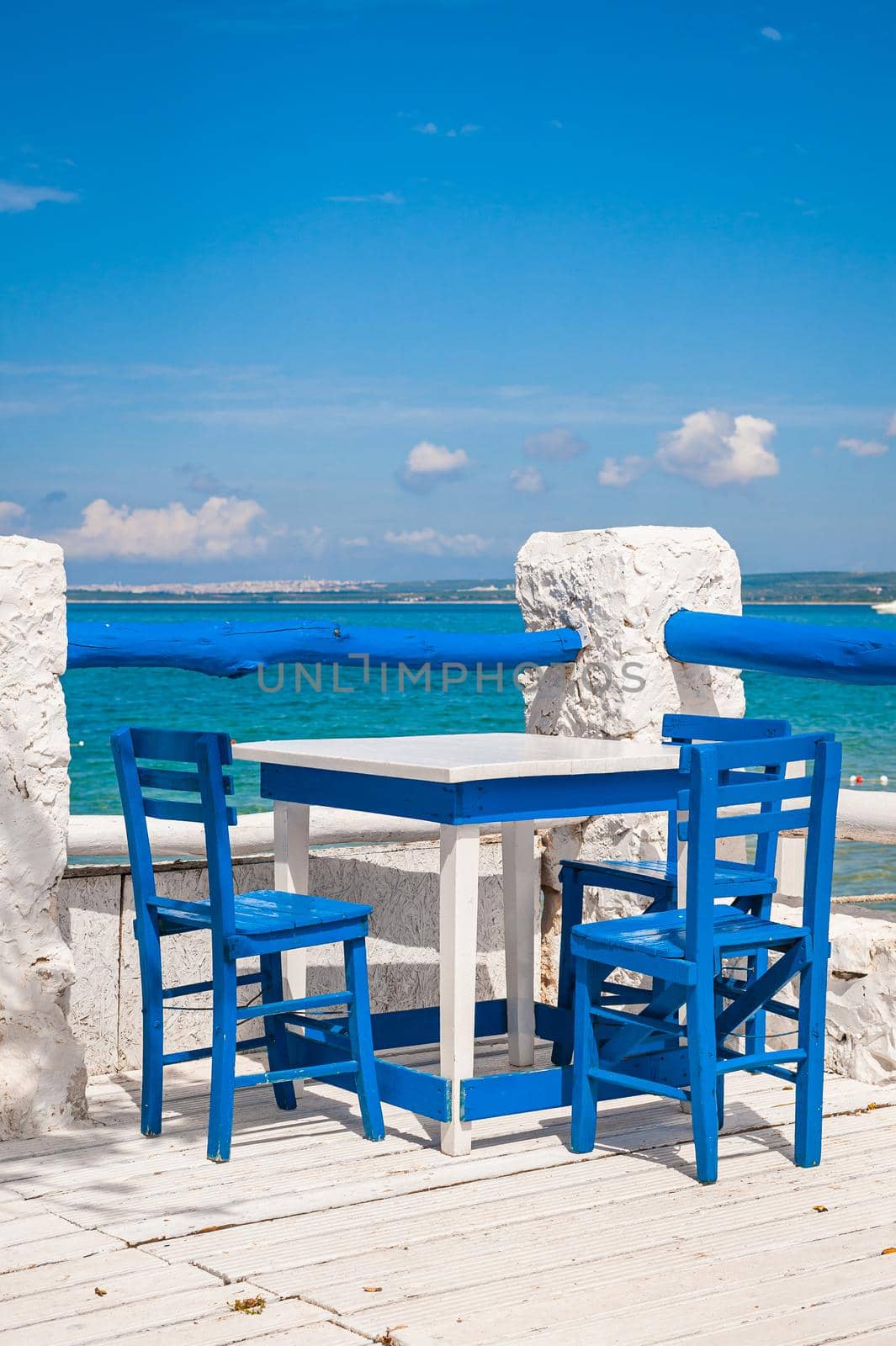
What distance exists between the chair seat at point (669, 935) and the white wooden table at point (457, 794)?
0.90 feet

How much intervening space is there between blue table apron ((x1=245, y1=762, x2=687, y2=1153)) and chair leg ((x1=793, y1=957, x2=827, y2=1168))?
382mm

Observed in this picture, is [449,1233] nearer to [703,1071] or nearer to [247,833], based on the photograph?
[703,1071]

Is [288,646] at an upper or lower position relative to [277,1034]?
upper

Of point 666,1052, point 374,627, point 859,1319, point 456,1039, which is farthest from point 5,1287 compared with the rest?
point 374,627

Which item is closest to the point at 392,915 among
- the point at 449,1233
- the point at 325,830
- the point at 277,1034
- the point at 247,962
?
the point at 325,830

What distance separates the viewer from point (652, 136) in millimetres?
68125

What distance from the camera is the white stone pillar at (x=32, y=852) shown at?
343cm

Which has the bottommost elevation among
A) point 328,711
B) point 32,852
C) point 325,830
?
point 328,711

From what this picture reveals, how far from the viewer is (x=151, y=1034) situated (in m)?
3.38

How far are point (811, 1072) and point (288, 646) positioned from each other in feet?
→ 6.27

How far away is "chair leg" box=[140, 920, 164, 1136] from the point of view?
3.35m

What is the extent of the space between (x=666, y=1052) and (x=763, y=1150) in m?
0.35

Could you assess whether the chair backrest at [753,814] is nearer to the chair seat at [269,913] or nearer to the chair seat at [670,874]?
the chair seat at [670,874]

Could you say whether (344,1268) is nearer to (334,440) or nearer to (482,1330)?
(482,1330)
